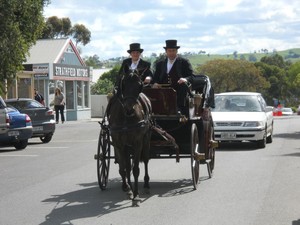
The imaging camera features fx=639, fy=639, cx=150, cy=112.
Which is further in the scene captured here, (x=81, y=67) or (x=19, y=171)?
(x=81, y=67)

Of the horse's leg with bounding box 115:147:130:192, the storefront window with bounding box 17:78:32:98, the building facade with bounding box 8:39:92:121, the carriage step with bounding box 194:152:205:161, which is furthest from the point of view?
the building facade with bounding box 8:39:92:121

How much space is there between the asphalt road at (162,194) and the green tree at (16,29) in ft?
28.3

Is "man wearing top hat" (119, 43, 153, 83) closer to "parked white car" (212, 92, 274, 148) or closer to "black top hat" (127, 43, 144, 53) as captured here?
"black top hat" (127, 43, 144, 53)

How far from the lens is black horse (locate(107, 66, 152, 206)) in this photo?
9.54 meters

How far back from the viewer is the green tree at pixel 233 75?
8631cm

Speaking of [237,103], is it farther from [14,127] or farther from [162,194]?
[162,194]

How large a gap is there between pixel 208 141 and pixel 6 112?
8.71m

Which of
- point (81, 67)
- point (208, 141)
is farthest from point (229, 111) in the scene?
point (81, 67)

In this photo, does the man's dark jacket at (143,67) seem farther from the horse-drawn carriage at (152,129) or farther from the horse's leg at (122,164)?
the horse's leg at (122,164)

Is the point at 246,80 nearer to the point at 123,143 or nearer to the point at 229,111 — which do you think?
the point at 229,111

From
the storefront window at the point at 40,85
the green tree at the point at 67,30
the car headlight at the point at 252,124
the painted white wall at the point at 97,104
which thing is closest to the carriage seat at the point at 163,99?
the car headlight at the point at 252,124

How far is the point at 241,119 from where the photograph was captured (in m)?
18.7

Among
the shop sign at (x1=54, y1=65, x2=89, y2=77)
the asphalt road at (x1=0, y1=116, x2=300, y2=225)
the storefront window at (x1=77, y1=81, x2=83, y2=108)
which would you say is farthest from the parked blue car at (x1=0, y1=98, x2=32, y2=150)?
the storefront window at (x1=77, y1=81, x2=83, y2=108)

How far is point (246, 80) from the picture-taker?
87.1 m
